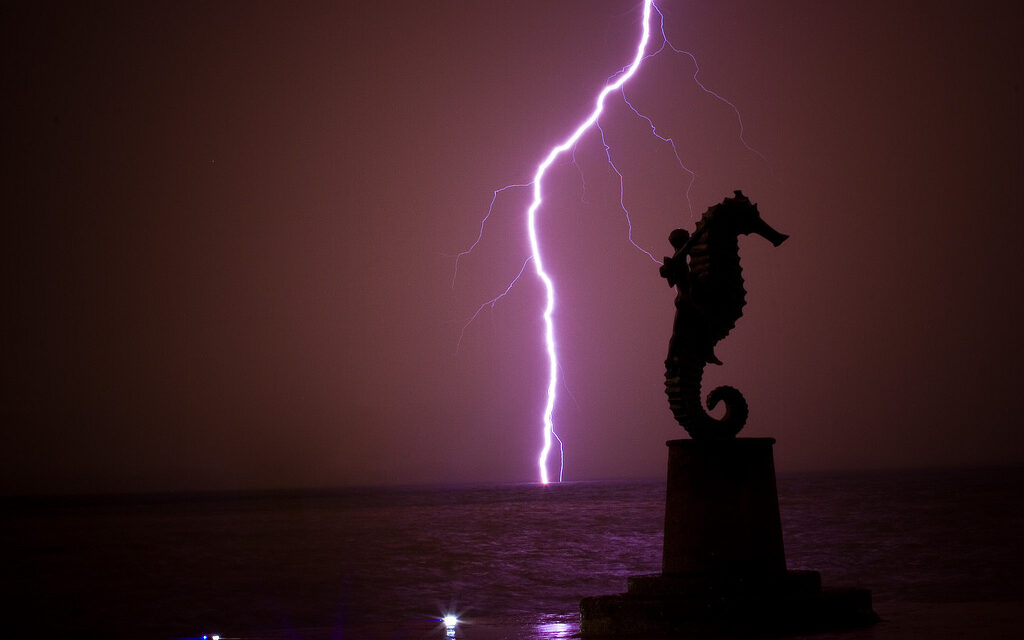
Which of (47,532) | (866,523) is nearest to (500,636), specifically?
(866,523)

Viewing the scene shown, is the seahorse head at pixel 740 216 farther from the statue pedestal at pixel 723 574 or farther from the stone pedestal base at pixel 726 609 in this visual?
the stone pedestal base at pixel 726 609

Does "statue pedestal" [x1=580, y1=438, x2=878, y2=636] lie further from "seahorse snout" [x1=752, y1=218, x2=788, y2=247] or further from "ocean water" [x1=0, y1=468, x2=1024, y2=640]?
"seahorse snout" [x1=752, y1=218, x2=788, y2=247]

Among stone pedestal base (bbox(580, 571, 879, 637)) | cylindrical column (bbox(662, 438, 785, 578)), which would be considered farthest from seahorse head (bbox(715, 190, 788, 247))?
stone pedestal base (bbox(580, 571, 879, 637))

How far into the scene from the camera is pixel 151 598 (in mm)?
16156

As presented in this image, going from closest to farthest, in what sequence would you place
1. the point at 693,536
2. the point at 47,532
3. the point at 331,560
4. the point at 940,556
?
the point at 693,536 → the point at 940,556 → the point at 331,560 → the point at 47,532

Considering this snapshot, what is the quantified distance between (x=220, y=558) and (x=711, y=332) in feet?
61.7

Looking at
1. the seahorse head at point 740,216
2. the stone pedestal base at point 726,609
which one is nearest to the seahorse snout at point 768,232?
the seahorse head at point 740,216

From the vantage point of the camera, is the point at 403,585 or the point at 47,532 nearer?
the point at 403,585

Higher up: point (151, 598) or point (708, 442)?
point (708, 442)

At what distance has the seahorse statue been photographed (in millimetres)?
7141

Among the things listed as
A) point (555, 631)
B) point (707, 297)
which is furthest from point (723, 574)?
point (707, 297)

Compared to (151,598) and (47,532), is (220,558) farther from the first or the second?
(47,532)

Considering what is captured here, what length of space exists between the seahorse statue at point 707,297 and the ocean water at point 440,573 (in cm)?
184

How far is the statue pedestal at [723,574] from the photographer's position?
6207mm
